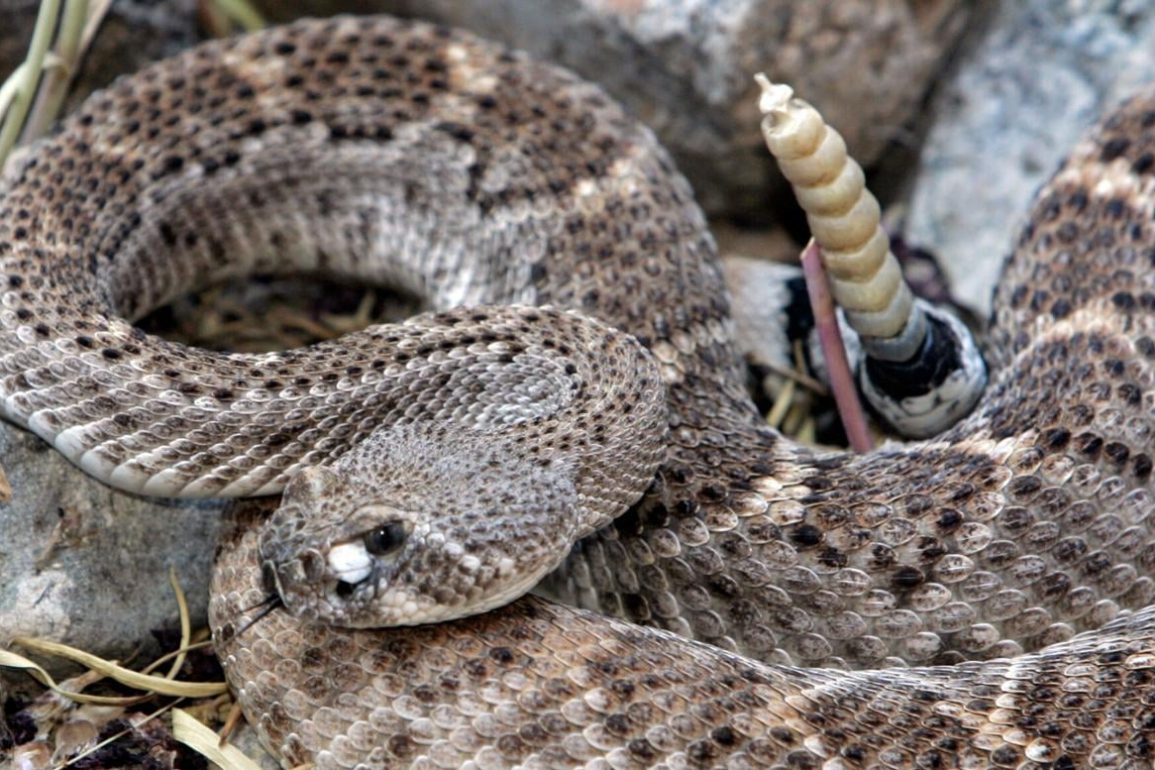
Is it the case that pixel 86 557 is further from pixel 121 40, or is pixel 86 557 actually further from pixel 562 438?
pixel 121 40

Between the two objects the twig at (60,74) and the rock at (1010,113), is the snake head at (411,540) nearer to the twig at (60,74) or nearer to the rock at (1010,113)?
the twig at (60,74)

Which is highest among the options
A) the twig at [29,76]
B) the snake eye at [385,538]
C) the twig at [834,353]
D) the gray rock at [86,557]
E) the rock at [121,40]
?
the rock at [121,40]

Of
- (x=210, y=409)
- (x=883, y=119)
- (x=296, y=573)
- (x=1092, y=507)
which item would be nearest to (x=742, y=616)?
(x=1092, y=507)

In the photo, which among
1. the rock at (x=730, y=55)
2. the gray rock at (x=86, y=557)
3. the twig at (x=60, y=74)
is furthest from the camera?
the rock at (x=730, y=55)

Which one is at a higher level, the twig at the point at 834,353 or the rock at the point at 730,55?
the rock at the point at 730,55

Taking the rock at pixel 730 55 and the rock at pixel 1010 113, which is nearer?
the rock at pixel 730 55

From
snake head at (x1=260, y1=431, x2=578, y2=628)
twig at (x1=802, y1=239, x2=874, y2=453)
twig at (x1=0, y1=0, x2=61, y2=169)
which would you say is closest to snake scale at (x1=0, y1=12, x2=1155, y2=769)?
snake head at (x1=260, y1=431, x2=578, y2=628)

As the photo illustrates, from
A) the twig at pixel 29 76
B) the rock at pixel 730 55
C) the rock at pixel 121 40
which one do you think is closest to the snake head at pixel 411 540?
the twig at pixel 29 76
